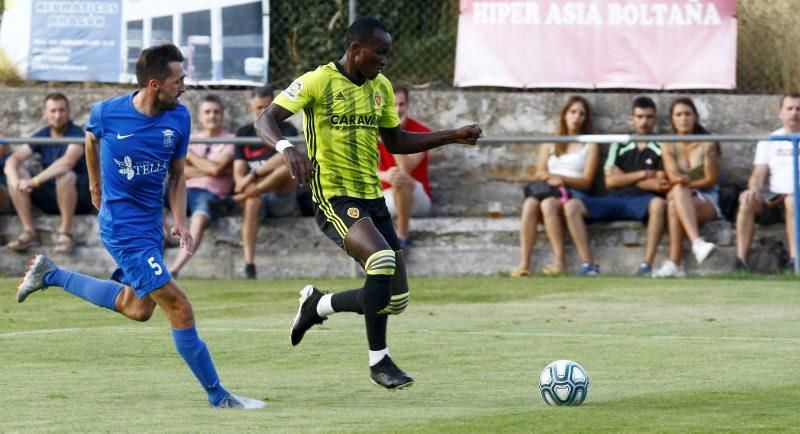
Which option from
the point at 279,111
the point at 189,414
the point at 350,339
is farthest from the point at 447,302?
the point at 189,414

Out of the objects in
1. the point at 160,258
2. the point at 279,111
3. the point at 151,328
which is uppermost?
the point at 279,111

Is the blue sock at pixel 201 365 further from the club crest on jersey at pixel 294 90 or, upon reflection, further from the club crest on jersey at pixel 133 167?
the club crest on jersey at pixel 294 90

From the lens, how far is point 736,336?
11.6m

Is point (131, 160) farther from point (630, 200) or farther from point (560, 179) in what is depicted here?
point (630, 200)

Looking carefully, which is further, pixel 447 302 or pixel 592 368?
pixel 447 302

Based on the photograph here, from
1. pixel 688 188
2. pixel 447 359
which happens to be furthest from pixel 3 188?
pixel 447 359

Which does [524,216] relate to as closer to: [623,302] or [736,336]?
[623,302]

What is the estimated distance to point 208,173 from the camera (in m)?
16.9

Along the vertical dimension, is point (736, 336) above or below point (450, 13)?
below

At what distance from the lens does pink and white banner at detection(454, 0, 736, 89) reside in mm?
17750

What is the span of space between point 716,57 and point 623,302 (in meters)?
4.80

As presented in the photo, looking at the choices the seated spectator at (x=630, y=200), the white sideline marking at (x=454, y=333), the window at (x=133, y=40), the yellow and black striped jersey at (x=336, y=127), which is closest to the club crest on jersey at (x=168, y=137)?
the yellow and black striped jersey at (x=336, y=127)

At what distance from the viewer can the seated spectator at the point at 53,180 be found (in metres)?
17.0

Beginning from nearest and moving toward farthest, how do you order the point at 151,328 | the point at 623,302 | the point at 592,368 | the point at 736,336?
the point at 592,368, the point at 736,336, the point at 151,328, the point at 623,302
